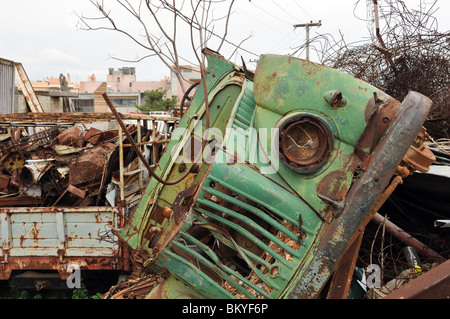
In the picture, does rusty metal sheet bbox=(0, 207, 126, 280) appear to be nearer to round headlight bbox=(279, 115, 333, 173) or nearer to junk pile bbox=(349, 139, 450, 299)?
junk pile bbox=(349, 139, 450, 299)

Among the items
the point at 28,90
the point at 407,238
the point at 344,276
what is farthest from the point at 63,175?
the point at 28,90

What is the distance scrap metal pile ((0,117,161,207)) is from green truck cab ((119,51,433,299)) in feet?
11.2

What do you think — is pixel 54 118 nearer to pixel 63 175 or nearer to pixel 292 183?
pixel 63 175

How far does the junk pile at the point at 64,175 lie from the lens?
5258mm

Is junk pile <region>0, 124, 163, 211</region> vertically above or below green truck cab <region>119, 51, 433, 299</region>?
below

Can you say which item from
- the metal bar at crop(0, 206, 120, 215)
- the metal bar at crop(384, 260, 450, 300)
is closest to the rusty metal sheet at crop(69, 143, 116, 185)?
the metal bar at crop(0, 206, 120, 215)

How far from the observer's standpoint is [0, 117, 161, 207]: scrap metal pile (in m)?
5.26

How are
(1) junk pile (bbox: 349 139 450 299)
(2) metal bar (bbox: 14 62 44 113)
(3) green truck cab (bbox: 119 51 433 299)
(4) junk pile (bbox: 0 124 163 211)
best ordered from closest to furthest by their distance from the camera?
1. (3) green truck cab (bbox: 119 51 433 299)
2. (1) junk pile (bbox: 349 139 450 299)
3. (4) junk pile (bbox: 0 124 163 211)
4. (2) metal bar (bbox: 14 62 44 113)

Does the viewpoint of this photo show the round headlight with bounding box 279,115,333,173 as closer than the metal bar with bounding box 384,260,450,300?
No

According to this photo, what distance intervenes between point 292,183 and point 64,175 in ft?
14.2

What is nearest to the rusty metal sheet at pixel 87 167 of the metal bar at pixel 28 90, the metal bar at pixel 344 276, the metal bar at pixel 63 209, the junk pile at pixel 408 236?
the metal bar at pixel 63 209

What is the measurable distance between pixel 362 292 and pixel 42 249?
169 inches

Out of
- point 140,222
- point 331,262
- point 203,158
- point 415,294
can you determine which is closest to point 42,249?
point 140,222

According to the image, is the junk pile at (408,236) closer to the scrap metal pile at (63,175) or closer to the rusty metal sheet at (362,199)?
the rusty metal sheet at (362,199)
